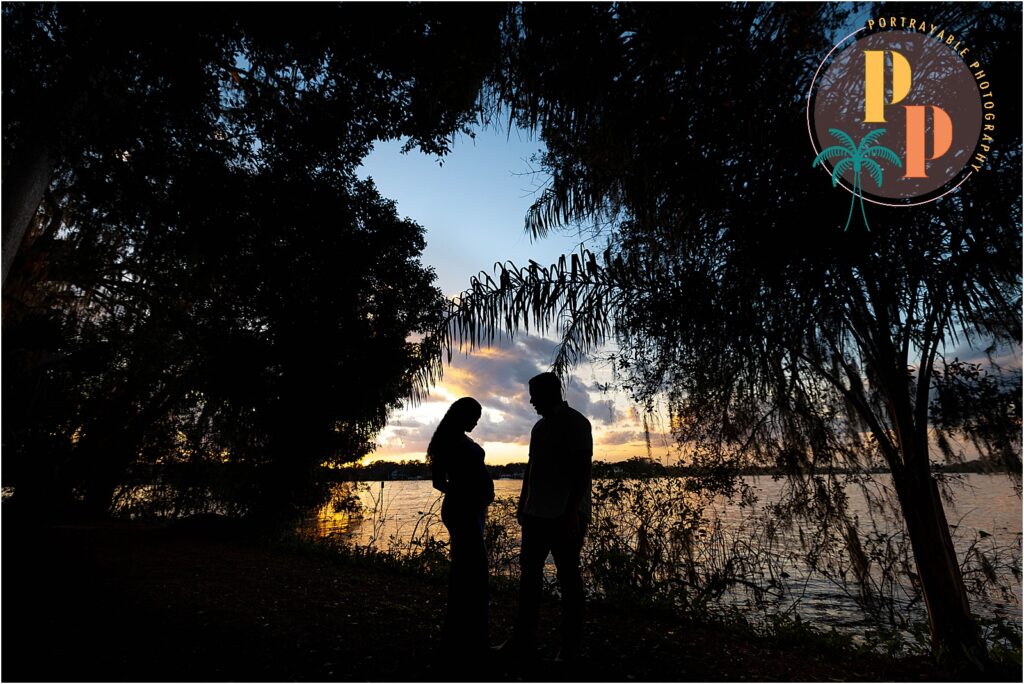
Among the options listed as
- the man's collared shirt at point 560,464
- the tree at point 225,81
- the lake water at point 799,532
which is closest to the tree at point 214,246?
the tree at point 225,81

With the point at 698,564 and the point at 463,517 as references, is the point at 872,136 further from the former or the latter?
the point at 698,564

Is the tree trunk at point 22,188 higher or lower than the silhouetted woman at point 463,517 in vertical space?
→ higher

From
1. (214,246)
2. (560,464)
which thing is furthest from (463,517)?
(214,246)

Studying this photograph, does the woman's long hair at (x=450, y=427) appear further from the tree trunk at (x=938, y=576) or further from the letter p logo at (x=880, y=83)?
the tree trunk at (x=938, y=576)

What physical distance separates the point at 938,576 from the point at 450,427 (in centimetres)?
386

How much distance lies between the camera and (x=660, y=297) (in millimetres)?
4621

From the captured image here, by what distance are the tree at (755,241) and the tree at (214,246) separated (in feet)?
3.53

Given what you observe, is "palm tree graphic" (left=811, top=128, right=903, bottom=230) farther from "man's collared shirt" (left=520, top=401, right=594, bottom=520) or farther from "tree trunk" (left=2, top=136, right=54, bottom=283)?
"tree trunk" (left=2, top=136, right=54, bottom=283)

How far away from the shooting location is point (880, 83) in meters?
3.77

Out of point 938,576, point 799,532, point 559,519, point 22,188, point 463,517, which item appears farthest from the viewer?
point 799,532

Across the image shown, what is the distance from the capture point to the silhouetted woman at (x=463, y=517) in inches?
144

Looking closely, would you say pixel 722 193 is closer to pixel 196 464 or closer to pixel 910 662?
pixel 910 662

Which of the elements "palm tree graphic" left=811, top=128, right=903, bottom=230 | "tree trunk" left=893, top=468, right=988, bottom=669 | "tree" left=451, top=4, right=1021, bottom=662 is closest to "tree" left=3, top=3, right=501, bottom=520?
"tree" left=451, top=4, right=1021, bottom=662

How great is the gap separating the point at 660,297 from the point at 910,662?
10.4 ft
